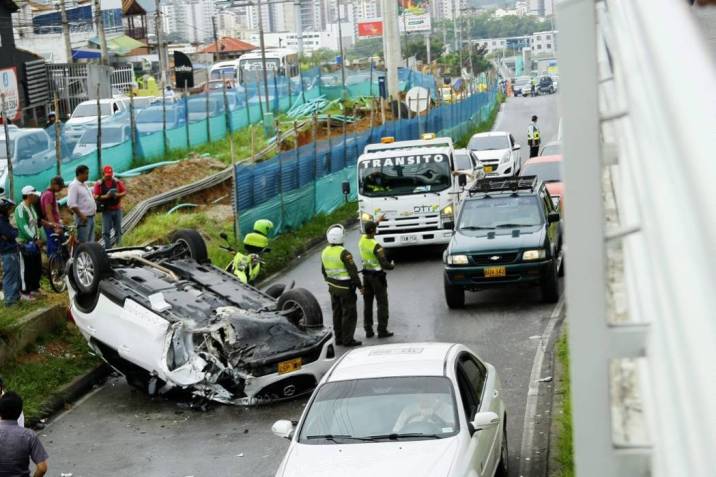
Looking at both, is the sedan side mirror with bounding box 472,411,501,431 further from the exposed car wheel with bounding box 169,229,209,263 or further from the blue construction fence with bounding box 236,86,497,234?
the blue construction fence with bounding box 236,86,497,234

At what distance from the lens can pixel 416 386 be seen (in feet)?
31.2

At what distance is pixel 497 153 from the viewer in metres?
36.5

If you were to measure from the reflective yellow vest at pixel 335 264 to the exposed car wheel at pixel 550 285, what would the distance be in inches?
143

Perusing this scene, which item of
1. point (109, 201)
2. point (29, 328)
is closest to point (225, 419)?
point (29, 328)

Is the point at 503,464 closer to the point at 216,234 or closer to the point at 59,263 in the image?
the point at 59,263

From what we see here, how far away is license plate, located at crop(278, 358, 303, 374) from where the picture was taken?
13.4 m

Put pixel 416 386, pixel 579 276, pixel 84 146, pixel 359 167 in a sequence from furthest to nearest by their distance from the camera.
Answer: pixel 84 146 → pixel 359 167 → pixel 416 386 → pixel 579 276

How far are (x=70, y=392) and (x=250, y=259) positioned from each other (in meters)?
3.69

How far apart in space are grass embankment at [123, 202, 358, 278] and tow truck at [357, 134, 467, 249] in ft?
6.66

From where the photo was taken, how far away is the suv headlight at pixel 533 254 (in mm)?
18109

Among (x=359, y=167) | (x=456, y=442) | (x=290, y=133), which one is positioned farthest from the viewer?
(x=290, y=133)

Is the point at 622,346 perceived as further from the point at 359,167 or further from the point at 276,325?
the point at 359,167

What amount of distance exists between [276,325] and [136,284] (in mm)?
1890

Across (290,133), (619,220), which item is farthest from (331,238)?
(290,133)
